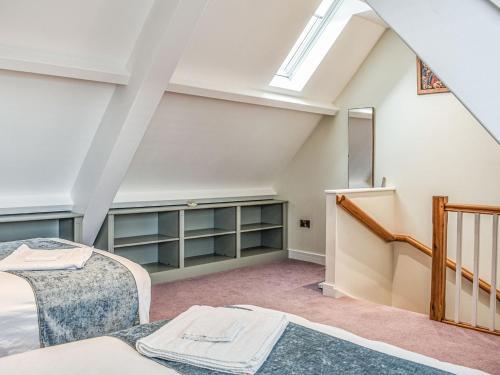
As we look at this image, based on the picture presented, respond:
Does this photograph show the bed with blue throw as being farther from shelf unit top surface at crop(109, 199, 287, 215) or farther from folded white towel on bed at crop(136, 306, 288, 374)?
shelf unit top surface at crop(109, 199, 287, 215)

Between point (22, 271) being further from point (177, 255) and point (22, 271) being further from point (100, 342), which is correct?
point (177, 255)

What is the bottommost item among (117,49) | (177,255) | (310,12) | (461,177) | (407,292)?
(407,292)

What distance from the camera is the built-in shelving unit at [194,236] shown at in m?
4.34

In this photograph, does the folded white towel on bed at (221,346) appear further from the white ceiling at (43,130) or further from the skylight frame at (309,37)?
the skylight frame at (309,37)

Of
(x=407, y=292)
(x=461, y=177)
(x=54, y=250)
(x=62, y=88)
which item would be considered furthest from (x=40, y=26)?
(x=407, y=292)

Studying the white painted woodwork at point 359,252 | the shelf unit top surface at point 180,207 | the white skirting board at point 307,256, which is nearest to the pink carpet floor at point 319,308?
the white skirting board at point 307,256

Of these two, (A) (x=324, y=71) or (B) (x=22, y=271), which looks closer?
(B) (x=22, y=271)

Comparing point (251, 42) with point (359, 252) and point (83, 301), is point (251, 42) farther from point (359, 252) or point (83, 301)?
point (83, 301)

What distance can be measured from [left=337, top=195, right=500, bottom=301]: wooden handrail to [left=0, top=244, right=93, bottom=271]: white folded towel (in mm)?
2076

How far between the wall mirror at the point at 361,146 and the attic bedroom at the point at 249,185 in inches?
0.6

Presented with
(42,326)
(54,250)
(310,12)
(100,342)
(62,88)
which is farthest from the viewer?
(310,12)

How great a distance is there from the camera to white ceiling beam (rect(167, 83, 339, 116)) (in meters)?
3.71

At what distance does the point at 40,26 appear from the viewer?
9.50 ft

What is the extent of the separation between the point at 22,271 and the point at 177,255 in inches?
80.4
